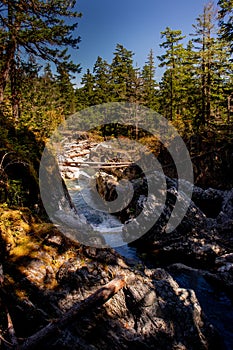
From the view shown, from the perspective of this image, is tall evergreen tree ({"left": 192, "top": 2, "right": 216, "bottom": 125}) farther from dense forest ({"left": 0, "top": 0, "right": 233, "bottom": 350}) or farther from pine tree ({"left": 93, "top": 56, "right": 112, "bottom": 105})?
pine tree ({"left": 93, "top": 56, "right": 112, "bottom": 105})

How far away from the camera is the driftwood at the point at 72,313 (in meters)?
3.62

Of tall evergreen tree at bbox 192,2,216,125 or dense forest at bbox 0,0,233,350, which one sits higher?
tall evergreen tree at bbox 192,2,216,125

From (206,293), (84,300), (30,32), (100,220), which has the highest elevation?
(30,32)

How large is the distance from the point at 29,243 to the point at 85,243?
1493mm

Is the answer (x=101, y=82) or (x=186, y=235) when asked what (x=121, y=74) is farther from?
(x=186, y=235)

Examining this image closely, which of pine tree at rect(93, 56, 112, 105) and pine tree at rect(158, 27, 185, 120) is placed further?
pine tree at rect(93, 56, 112, 105)

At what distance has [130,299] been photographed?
5707mm

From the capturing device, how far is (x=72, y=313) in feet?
13.3

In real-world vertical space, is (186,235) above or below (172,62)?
below

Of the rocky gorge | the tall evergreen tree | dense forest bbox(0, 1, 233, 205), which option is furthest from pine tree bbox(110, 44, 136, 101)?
the rocky gorge

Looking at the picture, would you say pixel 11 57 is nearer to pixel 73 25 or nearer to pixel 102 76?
pixel 73 25

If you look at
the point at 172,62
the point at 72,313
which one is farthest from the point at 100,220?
the point at 172,62

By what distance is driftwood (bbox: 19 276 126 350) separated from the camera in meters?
3.62

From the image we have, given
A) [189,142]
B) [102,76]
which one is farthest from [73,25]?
[102,76]
